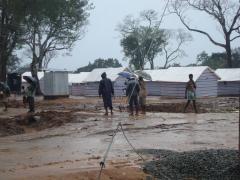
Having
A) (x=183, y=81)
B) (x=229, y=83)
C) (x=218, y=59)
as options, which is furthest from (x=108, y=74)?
(x=218, y=59)

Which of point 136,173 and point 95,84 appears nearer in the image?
point 136,173

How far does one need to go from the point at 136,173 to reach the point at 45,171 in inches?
59.1

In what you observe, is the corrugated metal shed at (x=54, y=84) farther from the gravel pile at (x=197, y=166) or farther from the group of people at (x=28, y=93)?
the gravel pile at (x=197, y=166)

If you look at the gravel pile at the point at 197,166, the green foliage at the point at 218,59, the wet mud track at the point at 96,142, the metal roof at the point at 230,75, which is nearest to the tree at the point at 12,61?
the metal roof at the point at 230,75

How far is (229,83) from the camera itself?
1828 inches

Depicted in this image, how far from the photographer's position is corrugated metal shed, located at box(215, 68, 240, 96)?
45625mm

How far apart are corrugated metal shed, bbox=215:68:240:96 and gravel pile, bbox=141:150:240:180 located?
37126 mm

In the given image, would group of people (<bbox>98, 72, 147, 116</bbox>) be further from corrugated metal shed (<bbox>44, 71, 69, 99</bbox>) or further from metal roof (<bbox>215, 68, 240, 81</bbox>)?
metal roof (<bbox>215, 68, 240, 81</bbox>)

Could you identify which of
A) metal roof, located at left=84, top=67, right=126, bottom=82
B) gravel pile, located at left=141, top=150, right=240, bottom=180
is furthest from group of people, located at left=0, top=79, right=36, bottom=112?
metal roof, located at left=84, top=67, right=126, bottom=82

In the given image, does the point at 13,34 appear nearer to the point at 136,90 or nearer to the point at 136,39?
the point at 136,90

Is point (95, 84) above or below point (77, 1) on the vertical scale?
below

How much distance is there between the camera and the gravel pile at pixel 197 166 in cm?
790

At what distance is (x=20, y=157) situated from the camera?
32.5ft

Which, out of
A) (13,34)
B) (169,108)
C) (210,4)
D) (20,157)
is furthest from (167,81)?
(20,157)
